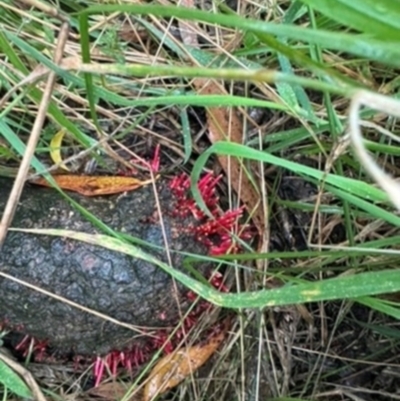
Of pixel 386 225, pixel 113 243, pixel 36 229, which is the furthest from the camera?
pixel 386 225

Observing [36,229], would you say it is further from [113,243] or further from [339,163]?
[339,163]

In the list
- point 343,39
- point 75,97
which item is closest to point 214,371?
Answer: point 75,97

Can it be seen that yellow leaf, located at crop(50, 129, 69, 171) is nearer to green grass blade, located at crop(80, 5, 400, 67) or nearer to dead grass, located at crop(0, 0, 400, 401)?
dead grass, located at crop(0, 0, 400, 401)

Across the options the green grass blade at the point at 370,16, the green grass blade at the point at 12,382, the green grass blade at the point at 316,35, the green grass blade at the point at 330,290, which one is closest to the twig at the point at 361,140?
the green grass blade at the point at 316,35

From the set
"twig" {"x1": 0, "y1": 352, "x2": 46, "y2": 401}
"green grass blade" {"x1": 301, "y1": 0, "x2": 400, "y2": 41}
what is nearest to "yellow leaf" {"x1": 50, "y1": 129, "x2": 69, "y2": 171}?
"twig" {"x1": 0, "y1": 352, "x2": 46, "y2": 401}

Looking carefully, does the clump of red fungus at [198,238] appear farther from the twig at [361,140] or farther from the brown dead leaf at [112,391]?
the twig at [361,140]

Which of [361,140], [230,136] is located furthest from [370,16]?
[230,136]

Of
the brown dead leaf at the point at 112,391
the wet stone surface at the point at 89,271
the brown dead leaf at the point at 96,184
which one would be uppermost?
the brown dead leaf at the point at 96,184
